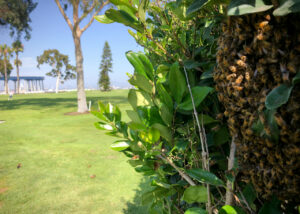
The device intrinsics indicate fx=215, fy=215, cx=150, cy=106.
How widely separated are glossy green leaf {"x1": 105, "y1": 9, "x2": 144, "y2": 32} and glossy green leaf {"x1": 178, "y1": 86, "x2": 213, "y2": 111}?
27 centimetres

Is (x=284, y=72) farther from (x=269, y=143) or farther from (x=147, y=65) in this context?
(x=147, y=65)

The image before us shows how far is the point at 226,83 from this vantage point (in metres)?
0.46

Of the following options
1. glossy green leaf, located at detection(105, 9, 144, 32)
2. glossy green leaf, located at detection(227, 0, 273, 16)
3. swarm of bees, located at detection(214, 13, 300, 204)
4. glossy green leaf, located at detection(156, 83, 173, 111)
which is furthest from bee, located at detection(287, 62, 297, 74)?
glossy green leaf, located at detection(105, 9, 144, 32)

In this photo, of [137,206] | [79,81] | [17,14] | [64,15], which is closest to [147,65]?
[137,206]

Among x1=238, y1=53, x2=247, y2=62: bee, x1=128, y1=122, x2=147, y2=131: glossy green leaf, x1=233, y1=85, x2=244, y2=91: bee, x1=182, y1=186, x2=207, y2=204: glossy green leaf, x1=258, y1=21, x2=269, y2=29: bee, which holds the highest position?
x1=258, y1=21, x2=269, y2=29: bee

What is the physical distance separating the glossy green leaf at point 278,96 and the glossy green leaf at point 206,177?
0.25 metres

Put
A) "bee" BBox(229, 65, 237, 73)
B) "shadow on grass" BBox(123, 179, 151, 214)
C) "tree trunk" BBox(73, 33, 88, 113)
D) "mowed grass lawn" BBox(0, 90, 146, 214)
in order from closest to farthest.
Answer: "bee" BBox(229, 65, 237, 73), "shadow on grass" BBox(123, 179, 151, 214), "mowed grass lawn" BBox(0, 90, 146, 214), "tree trunk" BBox(73, 33, 88, 113)

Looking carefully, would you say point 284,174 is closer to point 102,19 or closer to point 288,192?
point 288,192

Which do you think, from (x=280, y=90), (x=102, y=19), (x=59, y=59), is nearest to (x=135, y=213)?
(x=102, y=19)

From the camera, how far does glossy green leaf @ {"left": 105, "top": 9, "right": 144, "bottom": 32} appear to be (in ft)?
2.00

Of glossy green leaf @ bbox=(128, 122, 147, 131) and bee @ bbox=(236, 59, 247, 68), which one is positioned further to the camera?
glossy green leaf @ bbox=(128, 122, 147, 131)

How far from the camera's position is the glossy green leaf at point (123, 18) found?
2.00 ft

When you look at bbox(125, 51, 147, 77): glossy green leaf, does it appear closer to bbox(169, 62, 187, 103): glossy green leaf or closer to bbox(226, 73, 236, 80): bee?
bbox(169, 62, 187, 103): glossy green leaf

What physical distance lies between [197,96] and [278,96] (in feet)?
0.76
